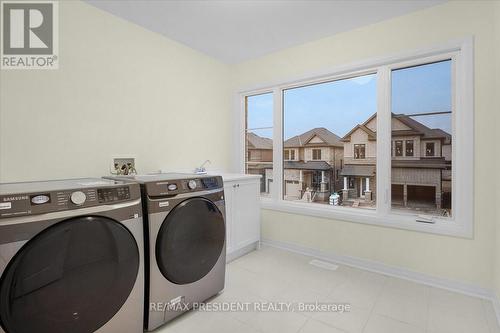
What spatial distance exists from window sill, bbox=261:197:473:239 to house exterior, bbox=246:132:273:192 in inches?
16.2

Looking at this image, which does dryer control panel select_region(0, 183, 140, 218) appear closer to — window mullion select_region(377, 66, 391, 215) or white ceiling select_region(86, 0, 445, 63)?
white ceiling select_region(86, 0, 445, 63)

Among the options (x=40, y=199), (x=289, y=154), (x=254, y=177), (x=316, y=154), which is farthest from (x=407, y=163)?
(x=40, y=199)

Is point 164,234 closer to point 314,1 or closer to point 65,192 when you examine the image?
point 65,192

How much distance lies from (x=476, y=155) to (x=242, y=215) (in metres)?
2.15

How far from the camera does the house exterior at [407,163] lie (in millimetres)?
2244

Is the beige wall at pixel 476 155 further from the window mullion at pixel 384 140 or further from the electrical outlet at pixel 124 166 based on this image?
the electrical outlet at pixel 124 166

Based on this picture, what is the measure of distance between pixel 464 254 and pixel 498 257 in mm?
273

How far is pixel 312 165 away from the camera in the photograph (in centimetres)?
306

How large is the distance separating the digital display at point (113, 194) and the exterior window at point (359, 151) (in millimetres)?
2258

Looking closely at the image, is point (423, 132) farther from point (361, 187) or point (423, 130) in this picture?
point (361, 187)

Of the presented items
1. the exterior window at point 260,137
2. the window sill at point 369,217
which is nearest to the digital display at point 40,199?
the window sill at point 369,217

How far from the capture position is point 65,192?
1217 millimetres

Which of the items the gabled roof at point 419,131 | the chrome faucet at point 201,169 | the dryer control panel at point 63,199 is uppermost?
the gabled roof at point 419,131

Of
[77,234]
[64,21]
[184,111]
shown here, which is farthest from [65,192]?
[184,111]
